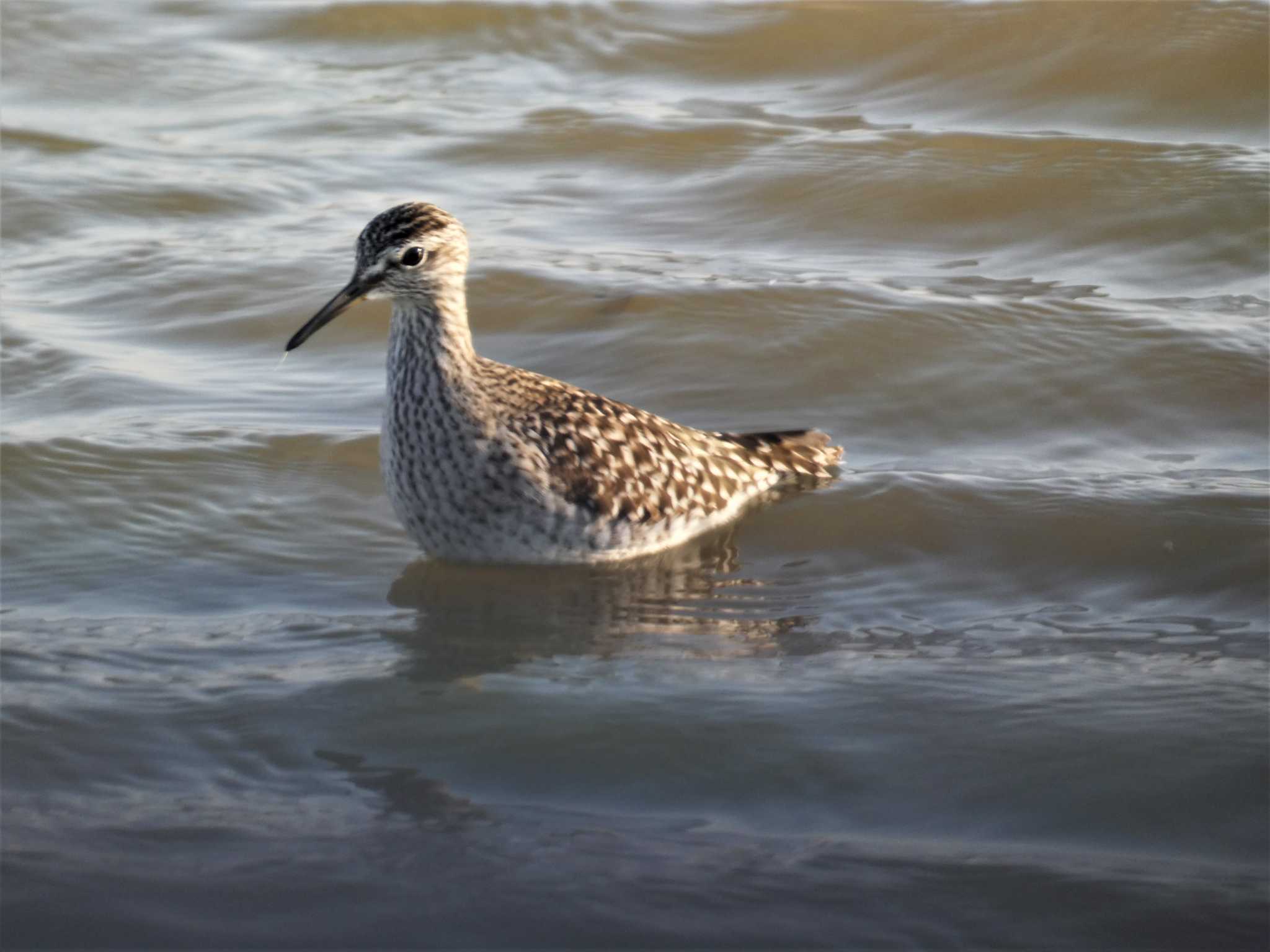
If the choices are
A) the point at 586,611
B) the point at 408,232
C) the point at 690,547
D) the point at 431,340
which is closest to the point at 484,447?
the point at 431,340

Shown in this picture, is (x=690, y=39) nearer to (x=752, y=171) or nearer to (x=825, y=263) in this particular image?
(x=752, y=171)

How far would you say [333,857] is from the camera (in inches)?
189

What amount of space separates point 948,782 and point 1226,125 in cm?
764

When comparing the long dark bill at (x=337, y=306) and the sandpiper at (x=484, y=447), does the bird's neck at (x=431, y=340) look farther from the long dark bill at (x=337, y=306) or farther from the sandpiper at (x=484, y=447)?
the long dark bill at (x=337, y=306)

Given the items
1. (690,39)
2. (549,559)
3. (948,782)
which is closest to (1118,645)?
(948,782)

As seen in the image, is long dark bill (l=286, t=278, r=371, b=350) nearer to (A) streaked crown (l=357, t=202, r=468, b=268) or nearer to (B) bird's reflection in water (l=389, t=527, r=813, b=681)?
(A) streaked crown (l=357, t=202, r=468, b=268)

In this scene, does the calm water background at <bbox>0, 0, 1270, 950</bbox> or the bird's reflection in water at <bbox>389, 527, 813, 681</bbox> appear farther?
the bird's reflection in water at <bbox>389, 527, 813, 681</bbox>

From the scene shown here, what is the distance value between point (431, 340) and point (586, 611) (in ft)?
4.46

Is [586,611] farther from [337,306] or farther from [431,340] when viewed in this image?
[337,306]

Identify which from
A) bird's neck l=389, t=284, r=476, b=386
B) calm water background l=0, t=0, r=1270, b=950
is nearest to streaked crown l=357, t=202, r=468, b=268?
bird's neck l=389, t=284, r=476, b=386

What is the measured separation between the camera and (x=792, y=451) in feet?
25.4

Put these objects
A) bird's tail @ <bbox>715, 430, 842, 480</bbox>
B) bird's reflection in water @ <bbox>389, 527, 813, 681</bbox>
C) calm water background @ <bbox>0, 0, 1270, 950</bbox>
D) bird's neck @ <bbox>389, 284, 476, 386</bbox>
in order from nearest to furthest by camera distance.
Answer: calm water background @ <bbox>0, 0, 1270, 950</bbox> < bird's reflection in water @ <bbox>389, 527, 813, 681</bbox> < bird's neck @ <bbox>389, 284, 476, 386</bbox> < bird's tail @ <bbox>715, 430, 842, 480</bbox>

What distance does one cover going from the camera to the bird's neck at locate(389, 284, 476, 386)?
23.0 ft

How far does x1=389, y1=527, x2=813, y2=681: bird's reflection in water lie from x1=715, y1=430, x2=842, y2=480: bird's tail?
1.84 ft
